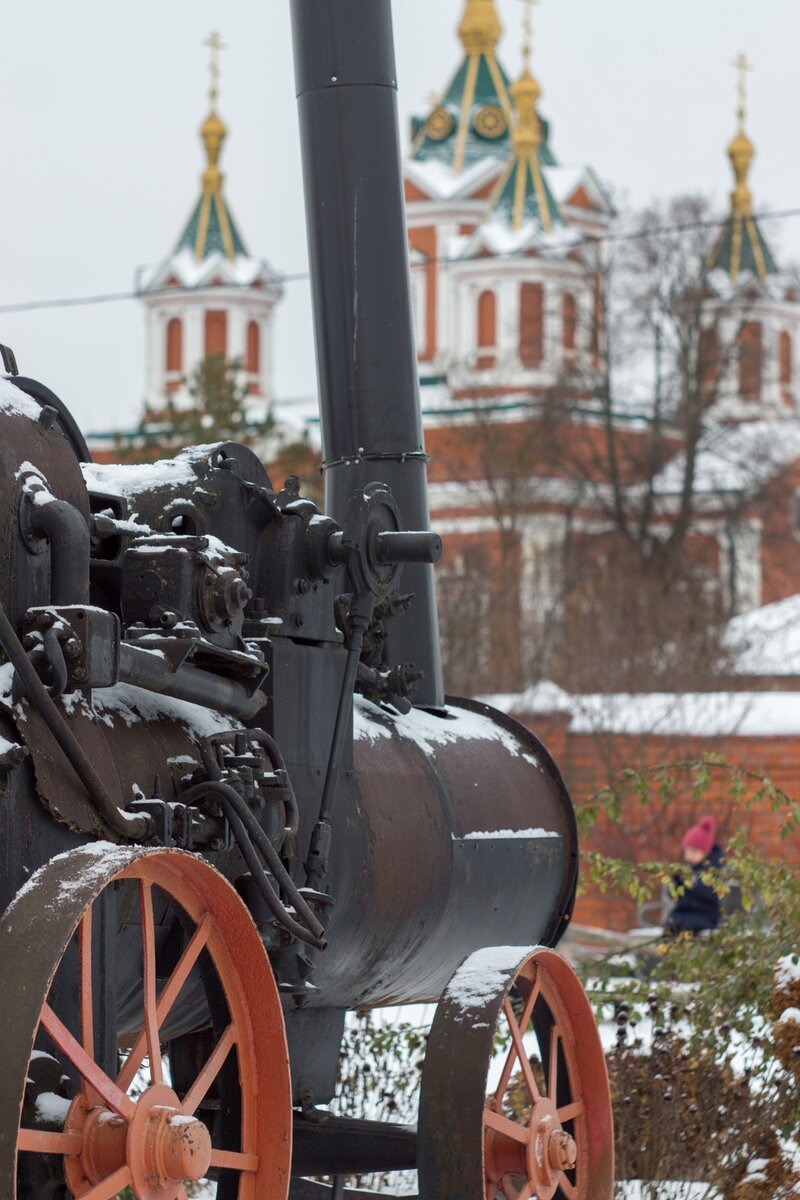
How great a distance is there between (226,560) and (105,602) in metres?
0.26

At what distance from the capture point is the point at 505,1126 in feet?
15.1

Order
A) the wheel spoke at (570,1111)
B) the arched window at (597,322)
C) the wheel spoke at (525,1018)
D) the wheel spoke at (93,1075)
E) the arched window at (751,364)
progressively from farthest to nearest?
the arched window at (751,364)
the arched window at (597,322)
the wheel spoke at (570,1111)
the wheel spoke at (525,1018)
the wheel spoke at (93,1075)

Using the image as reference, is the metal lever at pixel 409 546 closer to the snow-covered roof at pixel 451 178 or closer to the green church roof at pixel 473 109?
the snow-covered roof at pixel 451 178

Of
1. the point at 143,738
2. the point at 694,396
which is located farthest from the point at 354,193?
the point at 694,396

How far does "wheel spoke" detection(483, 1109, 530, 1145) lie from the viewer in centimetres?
454

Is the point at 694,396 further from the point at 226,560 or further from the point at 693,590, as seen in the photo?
the point at 226,560

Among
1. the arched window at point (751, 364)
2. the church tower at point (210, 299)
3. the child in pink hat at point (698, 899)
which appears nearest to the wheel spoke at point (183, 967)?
the child in pink hat at point (698, 899)

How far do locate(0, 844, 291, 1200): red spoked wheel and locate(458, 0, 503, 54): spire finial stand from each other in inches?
2272

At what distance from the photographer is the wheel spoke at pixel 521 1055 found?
4719 mm

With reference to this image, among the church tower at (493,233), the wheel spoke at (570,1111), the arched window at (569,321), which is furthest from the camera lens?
the church tower at (493,233)

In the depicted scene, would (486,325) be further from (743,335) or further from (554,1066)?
(554,1066)

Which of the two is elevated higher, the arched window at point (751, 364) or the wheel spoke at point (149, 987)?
the arched window at point (751, 364)

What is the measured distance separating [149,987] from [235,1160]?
38cm

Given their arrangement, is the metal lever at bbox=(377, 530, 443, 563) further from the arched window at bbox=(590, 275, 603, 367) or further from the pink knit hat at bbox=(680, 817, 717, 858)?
the arched window at bbox=(590, 275, 603, 367)
